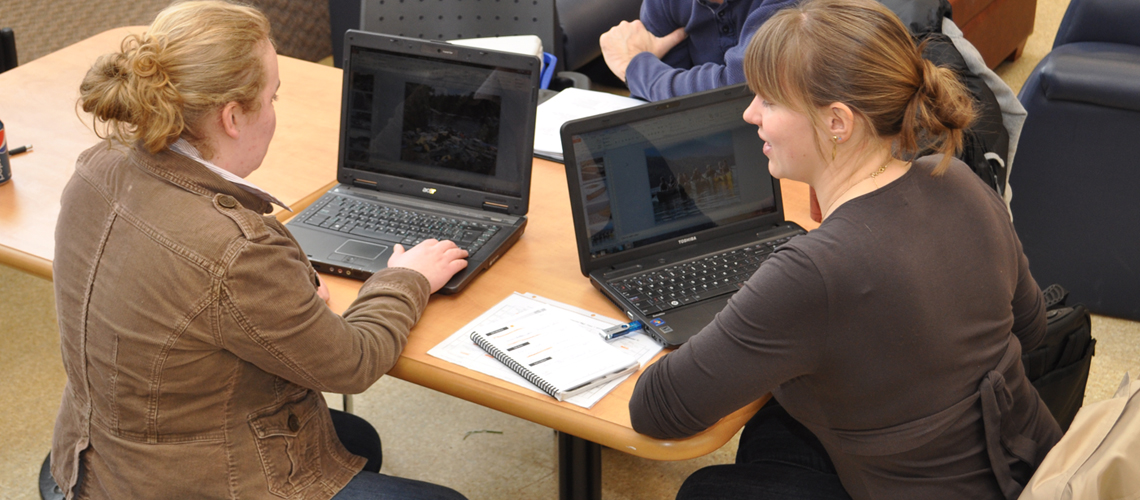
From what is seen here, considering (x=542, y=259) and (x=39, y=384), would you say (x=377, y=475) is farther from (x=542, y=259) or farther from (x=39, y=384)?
(x=39, y=384)

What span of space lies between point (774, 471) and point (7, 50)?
2292mm

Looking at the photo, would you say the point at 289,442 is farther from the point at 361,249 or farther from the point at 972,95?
the point at 972,95

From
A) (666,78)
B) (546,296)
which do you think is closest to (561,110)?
(666,78)

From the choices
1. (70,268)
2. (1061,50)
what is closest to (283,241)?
(70,268)

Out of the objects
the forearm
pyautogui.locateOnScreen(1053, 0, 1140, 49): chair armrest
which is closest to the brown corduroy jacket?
the forearm

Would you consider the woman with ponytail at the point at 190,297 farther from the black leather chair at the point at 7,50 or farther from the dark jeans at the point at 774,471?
the black leather chair at the point at 7,50

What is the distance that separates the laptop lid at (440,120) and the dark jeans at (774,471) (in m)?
0.53

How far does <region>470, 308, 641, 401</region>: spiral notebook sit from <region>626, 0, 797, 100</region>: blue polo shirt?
807 millimetres

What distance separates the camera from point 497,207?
1602 millimetres

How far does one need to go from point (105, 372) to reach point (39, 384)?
1461mm

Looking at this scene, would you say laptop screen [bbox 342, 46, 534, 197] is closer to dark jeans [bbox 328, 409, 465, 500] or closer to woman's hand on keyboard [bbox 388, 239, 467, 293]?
woman's hand on keyboard [bbox 388, 239, 467, 293]

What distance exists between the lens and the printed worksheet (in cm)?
125

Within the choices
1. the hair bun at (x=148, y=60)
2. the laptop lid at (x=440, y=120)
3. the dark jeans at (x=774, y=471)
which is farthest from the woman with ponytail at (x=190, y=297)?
the dark jeans at (x=774, y=471)

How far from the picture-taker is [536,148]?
1.89m
